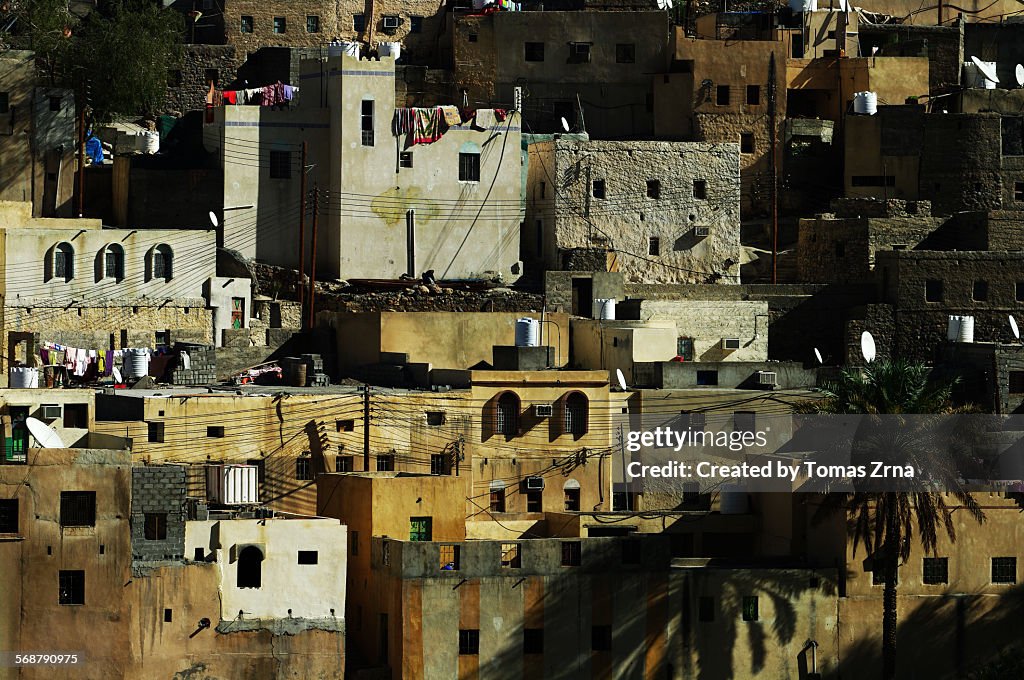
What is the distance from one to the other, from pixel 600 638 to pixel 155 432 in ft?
30.6

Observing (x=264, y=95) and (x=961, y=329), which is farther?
(x=264, y=95)

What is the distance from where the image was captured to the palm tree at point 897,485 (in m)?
53.5

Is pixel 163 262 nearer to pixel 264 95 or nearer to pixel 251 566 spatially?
pixel 264 95

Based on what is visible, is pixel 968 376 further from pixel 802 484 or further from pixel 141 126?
pixel 141 126

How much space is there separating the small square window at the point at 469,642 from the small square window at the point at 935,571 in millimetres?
8438

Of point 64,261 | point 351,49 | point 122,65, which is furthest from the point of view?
point 351,49

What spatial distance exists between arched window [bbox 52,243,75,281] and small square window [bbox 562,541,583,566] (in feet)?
47.6

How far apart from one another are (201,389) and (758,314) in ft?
44.7

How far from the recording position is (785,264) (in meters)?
70.2

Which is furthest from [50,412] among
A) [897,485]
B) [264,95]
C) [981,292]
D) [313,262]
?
[981,292]

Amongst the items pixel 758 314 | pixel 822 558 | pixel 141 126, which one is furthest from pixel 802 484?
pixel 141 126

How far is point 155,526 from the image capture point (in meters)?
50.5

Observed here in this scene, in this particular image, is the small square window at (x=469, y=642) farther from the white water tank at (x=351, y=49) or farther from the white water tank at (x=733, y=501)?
the white water tank at (x=351, y=49)

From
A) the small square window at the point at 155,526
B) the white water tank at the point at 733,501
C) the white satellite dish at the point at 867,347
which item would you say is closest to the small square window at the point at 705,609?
the white water tank at the point at 733,501
